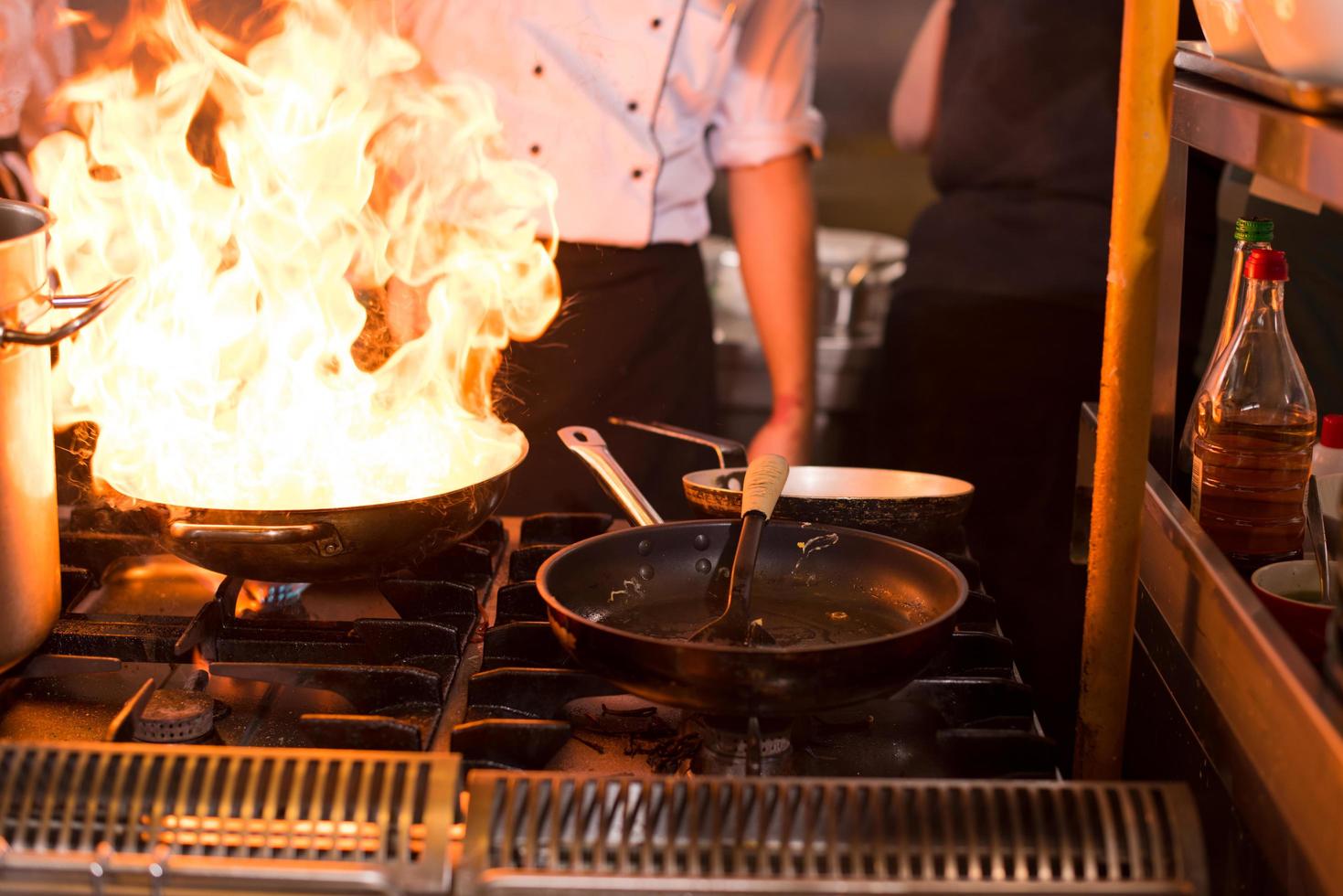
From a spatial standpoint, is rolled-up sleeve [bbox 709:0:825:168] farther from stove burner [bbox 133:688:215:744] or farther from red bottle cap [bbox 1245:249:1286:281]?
stove burner [bbox 133:688:215:744]

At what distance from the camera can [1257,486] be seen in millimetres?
1198

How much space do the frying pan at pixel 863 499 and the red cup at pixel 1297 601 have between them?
34 cm

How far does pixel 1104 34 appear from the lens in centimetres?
260

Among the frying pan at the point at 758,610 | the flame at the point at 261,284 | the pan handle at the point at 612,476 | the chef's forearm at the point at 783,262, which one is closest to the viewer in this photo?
the frying pan at the point at 758,610

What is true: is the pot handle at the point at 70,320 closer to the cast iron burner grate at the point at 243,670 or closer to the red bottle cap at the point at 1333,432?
the cast iron burner grate at the point at 243,670

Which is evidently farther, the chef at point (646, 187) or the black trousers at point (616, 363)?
the black trousers at point (616, 363)

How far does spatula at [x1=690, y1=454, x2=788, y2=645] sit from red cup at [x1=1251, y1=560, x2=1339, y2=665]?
41 cm

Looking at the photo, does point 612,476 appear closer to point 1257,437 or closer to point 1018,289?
point 1257,437

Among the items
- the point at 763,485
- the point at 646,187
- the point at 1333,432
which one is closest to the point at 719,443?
the point at 763,485

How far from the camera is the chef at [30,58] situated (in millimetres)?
1962

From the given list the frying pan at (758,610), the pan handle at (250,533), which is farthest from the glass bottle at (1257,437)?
the pan handle at (250,533)

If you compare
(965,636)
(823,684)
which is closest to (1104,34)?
(965,636)

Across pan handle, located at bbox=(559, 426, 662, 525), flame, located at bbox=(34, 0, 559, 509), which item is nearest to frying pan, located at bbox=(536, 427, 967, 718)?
pan handle, located at bbox=(559, 426, 662, 525)

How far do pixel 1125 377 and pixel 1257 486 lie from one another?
31cm
